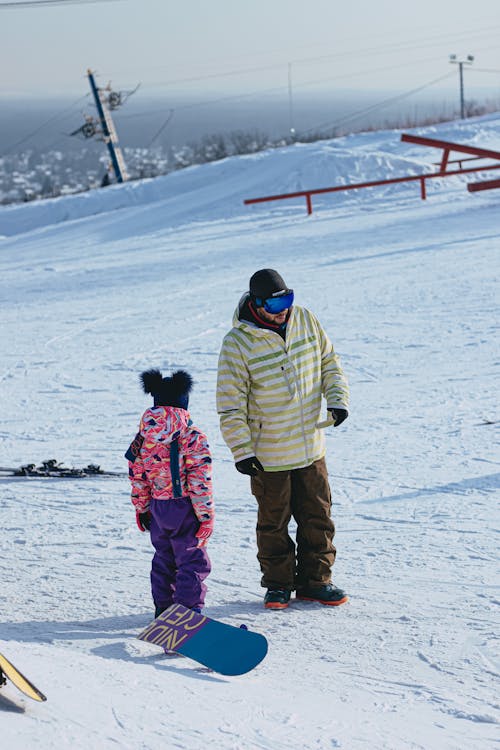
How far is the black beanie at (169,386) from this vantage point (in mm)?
3633

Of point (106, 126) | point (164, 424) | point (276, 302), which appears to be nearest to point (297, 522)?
point (164, 424)

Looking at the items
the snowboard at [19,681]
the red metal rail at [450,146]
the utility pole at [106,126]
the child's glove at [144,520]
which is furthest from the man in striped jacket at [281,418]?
the utility pole at [106,126]

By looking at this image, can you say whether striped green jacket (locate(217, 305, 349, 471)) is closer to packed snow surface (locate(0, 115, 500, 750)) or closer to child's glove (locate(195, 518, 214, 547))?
child's glove (locate(195, 518, 214, 547))

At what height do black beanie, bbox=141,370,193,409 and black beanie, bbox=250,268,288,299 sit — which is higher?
black beanie, bbox=250,268,288,299

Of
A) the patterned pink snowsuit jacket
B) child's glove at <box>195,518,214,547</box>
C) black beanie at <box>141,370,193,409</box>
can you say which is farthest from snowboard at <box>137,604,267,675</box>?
black beanie at <box>141,370,193,409</box>

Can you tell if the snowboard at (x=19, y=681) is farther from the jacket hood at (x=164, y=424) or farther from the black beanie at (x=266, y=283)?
the black beanie at (x=266, y=283)

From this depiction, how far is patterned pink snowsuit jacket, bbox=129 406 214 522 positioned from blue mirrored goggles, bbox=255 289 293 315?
1.81 ft

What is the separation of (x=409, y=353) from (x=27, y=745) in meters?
6.69

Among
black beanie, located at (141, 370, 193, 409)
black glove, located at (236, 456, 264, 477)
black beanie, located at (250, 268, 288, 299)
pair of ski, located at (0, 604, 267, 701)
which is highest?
black beanie, located at (250, 268, 288, 299)

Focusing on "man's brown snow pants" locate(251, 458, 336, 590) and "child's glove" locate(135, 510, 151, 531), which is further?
"man's brown snow pants" locate(251, 458, 336, 590)

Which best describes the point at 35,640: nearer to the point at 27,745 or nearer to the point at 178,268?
the point at 27,745

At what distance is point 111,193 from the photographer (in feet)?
81.3

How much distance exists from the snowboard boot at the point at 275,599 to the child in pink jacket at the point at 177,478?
0.40 m

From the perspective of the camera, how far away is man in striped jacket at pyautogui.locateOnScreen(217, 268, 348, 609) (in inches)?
149
